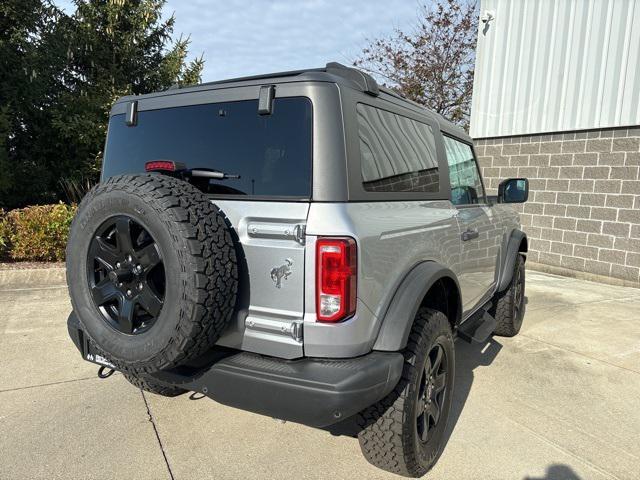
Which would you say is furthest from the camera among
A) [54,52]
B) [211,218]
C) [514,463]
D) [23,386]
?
[54,52]

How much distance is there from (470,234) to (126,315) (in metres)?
2.23

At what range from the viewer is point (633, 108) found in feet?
22.6

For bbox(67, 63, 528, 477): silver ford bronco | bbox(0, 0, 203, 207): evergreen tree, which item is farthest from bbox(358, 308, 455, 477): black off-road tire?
bbox(0, 0, 203, 207): evergreen tree

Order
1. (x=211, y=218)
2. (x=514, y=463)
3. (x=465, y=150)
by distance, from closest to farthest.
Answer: (x=211, y=218) < (x=514, y=463) < (x=465, y=150)

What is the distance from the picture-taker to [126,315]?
198cm

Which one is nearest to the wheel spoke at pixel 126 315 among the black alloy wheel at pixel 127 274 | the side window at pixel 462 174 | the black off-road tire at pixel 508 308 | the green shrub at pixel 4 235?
the black alloy wheel at pixel 127 274

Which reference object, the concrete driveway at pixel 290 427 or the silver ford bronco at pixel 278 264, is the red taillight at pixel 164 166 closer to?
the silver ford bronco at pixel 278 264

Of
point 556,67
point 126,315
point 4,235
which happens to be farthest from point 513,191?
point 4,235

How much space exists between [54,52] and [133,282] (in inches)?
348

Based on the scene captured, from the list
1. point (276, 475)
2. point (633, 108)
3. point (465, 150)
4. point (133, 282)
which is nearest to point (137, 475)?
point (276, 475)

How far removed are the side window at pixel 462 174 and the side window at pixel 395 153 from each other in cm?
36

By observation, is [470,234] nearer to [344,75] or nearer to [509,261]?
[509,261]

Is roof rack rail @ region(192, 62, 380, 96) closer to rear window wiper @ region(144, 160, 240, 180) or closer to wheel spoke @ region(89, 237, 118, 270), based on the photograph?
rear window wiper @ region(144, 160, 240, 180)

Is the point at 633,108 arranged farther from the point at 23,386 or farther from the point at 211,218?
the point at 23,386
